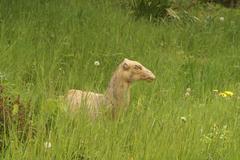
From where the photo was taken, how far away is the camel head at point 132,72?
5859 millimetres

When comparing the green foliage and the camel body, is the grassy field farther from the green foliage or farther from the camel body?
the green foliage

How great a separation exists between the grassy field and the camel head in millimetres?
194

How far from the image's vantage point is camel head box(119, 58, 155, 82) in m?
5.86

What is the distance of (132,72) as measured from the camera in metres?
5.89

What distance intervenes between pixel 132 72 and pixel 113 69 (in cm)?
174

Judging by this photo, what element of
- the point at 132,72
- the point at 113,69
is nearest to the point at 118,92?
the point at 132,72

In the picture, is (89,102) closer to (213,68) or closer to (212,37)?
(213,68)

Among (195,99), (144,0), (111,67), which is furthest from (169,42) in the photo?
(195,99)

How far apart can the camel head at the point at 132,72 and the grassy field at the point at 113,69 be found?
0.19 m

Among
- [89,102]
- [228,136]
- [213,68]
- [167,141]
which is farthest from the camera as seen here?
[213,68]

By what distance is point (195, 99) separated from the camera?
267 inches

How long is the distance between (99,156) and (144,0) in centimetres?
698

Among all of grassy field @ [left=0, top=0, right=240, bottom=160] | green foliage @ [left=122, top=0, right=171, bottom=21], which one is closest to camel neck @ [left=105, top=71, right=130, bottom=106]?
grassy field @ [left=0, top=0, right=240, bottom=160]

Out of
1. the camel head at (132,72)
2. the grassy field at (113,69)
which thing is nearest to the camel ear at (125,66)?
the camel head at (132,72)
